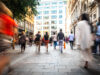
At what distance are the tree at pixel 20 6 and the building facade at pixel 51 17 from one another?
6930cm

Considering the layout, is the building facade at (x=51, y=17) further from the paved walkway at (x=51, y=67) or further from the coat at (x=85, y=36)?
the coat at (x=85, y=36)

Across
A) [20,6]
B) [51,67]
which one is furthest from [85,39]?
[20,6]

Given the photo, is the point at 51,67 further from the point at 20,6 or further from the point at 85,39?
the point at 20,6

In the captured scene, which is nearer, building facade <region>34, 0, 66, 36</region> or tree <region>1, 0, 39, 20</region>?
tree <region>1, 0, 39, 20</region>

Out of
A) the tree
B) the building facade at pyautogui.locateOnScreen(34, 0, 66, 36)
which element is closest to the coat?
the tree

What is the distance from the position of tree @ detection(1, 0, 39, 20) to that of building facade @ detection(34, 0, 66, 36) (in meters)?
69.3

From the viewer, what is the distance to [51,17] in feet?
285

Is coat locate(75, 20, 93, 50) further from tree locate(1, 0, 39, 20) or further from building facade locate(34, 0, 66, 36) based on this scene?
building facade locate(34, 0, 66, 36)

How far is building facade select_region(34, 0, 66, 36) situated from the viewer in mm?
84438

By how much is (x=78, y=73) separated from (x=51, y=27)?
80614 mm

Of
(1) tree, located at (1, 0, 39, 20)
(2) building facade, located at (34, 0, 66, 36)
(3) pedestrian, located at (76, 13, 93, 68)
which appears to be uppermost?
(2) building facade, located at (34, 0, 66, 36)

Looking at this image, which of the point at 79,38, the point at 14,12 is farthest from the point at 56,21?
the point at 79,38

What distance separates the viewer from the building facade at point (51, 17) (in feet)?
277

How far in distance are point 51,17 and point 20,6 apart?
74208 millimetres
